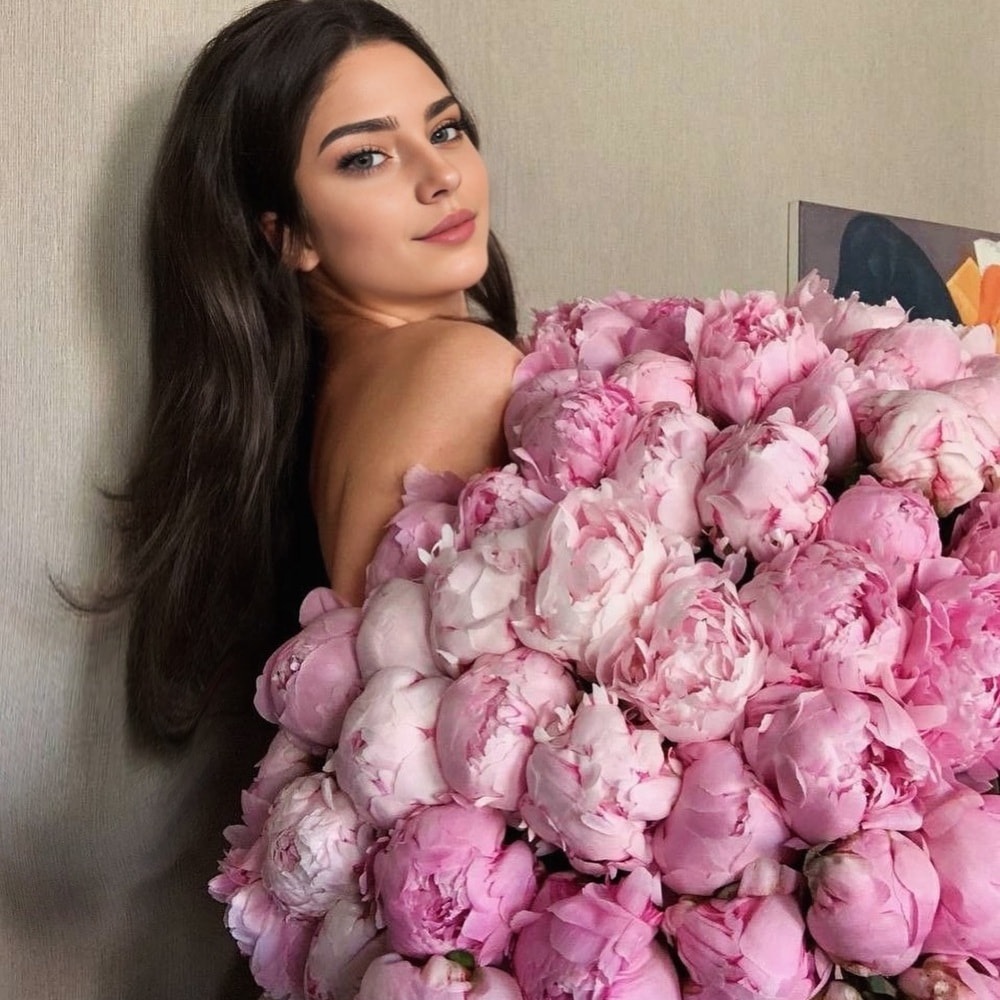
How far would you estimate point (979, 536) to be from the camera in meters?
0.58

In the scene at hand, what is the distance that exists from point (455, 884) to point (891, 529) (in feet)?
0.92

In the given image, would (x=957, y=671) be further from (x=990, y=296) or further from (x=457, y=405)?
(x=990, y=296)

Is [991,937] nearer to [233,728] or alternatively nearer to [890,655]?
[890,655]

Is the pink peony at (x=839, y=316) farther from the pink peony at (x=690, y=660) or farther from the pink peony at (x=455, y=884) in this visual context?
the pink peony at (x=455, y=884)

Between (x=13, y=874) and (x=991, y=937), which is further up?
(x=991, y=937)

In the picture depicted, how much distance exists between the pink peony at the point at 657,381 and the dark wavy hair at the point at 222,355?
36cm

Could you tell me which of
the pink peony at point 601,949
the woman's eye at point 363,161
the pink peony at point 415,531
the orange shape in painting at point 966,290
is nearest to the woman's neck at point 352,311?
the woman's eye at point 363,161

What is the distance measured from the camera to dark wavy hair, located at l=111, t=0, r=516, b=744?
0.90 meters

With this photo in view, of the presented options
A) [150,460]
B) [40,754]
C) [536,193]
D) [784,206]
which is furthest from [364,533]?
[784,206]

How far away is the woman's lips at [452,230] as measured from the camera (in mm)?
912

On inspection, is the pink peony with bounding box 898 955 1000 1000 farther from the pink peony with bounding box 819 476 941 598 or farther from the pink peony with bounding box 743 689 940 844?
the pink peony with bounding box 819 476 941 598

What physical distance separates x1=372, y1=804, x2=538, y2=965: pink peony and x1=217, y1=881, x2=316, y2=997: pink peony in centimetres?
11

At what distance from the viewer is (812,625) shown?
1.71 ft

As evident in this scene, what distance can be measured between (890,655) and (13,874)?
738mm
